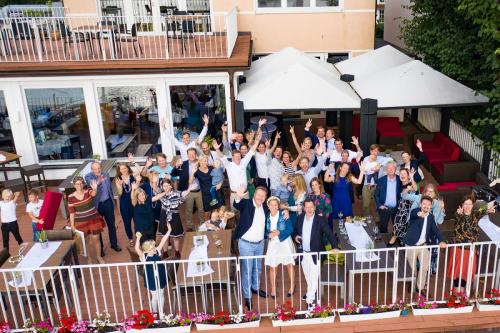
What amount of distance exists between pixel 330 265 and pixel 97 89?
762cm

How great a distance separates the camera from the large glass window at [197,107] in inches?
470

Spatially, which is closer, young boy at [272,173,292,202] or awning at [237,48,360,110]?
young boy at [272,173,292,202]

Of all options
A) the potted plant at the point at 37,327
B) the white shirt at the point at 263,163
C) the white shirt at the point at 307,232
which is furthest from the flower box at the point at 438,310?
the potted plant at the point at 37,327

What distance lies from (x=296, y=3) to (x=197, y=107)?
6.07m

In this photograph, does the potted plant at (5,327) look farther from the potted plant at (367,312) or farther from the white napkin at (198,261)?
the potted plant at (367,312)

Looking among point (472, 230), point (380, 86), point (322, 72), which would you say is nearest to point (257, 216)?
point (472, 230)

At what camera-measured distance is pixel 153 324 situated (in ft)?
22.3

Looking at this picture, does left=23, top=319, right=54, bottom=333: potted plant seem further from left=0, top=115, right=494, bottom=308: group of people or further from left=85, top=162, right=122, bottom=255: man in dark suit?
left=85, top=162, right=122, bottom=255: man in dark suit

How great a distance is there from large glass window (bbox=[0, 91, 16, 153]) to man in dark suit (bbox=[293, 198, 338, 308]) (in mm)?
8749

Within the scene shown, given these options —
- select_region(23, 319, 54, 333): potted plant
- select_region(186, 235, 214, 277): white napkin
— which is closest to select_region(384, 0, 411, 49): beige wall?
select_region(186, 235, 214, 277): white napkin

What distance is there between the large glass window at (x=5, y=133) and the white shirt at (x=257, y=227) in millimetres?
8159

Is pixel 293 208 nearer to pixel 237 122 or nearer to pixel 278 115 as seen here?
pixel 237 122

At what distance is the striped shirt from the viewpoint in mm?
7949

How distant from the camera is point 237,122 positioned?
37.1ft
